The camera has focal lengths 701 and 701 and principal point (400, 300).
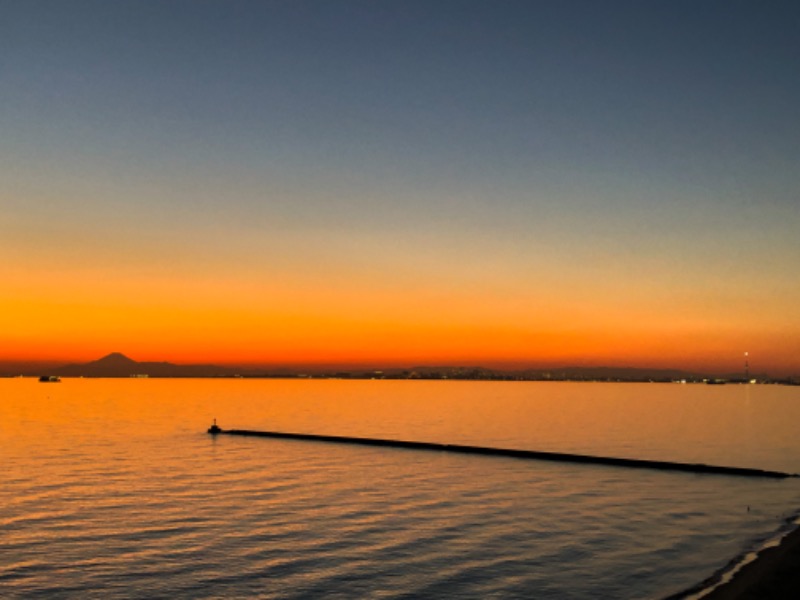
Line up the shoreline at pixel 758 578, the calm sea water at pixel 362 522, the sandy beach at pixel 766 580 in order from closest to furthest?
1. the sandy beach at pixel 766 580
2. the shoreline at pixel 758 578
3. the calm sea water at pixel 362 522

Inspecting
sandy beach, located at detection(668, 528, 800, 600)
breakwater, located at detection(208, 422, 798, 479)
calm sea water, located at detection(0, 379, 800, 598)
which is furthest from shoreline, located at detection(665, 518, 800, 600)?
breakwater, located at detection(208, 422, 798, 479)

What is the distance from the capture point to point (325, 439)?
3625 inches

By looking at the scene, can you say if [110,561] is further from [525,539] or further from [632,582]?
[632,582]

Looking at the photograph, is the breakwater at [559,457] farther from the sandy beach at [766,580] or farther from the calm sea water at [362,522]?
the sandy beach at [766,580]

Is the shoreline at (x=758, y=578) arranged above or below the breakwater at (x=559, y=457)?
above

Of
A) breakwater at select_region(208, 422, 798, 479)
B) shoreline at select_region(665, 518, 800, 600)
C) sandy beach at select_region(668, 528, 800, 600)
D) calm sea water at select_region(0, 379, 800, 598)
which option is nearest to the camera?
sandy beach at select_region(668, 528, 800, 600)

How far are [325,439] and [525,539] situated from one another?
5809 centimetres

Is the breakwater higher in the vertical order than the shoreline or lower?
lower

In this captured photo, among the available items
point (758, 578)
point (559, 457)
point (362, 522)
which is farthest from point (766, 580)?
point (559, 457)

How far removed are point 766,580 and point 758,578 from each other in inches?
27.5

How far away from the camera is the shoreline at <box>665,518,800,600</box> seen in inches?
1008

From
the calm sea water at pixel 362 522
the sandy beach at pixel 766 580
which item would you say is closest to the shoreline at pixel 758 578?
the sandy beach at pixel 766 580

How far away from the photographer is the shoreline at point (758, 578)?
84.0 ft

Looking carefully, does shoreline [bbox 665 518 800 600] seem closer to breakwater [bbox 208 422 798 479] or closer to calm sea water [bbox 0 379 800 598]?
calm sea water [bbox 0 379 800 598]
